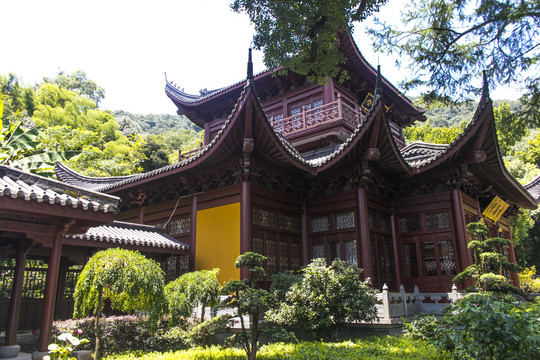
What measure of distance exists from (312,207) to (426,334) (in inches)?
179

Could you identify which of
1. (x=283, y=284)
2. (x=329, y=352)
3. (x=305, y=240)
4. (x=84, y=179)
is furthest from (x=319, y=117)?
(x=84, y=179)

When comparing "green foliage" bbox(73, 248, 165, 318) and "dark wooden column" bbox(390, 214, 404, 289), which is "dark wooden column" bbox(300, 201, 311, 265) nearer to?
"dark wooden column" bbox(390, 214, 404, 289)

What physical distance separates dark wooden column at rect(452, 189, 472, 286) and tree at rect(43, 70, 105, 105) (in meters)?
41.4

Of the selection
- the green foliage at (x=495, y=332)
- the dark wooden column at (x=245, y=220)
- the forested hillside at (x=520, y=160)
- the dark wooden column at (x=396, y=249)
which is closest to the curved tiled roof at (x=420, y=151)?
the forested hillside at (x=520, y=160)

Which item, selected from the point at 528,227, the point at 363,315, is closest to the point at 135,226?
the point at 363,315

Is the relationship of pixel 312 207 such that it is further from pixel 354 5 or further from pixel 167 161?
pixel 167 161

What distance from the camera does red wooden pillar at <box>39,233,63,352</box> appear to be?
5.95m

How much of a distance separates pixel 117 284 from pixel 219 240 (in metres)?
3.98

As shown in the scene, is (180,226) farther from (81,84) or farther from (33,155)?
(81,84)

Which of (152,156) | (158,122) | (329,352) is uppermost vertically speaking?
(158,122)

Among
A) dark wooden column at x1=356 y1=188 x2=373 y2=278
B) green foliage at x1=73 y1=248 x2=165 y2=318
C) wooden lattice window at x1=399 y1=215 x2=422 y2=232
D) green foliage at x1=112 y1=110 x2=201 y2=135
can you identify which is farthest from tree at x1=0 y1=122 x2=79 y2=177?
green foliage at x1=112 y1=110 x2=201 y2=135

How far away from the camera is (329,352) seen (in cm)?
596

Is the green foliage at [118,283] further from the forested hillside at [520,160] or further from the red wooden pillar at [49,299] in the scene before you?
the forested hillside at [520,160]

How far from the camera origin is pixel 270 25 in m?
6.71
